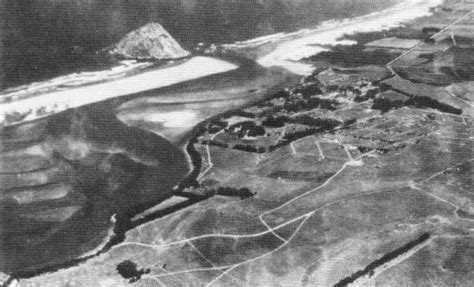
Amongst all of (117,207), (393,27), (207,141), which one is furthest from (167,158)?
(393,27)

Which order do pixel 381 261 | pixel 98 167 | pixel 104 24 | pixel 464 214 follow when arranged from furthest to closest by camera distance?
1. pixel 104 24
2. pixel 98 167
3. pixel 464 214
4. pixel 381 261

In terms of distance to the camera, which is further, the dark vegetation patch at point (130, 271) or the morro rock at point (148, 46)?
the morro rock at point (148, 46)

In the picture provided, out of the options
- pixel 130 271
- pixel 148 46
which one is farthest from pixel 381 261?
pixel 148 46

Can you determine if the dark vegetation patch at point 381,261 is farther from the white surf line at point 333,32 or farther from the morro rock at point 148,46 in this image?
the morro rock at point 148,46

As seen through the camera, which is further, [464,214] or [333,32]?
[333,32]

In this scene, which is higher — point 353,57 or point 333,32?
point 333,32

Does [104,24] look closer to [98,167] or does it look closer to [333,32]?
[333,32]

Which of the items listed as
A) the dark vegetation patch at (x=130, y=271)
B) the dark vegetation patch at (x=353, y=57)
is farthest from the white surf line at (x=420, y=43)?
the dark vegetation patch at (x=130, y=271)
